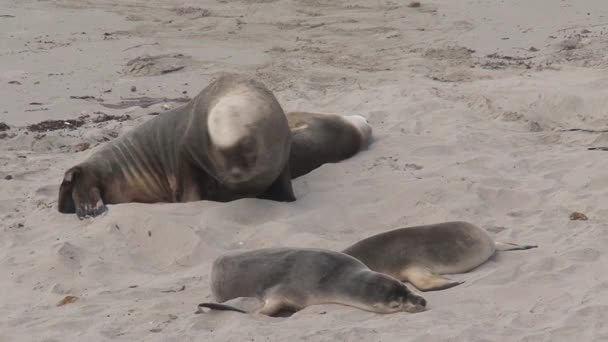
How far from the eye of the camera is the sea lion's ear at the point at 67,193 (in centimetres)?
660

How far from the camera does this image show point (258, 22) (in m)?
12.7

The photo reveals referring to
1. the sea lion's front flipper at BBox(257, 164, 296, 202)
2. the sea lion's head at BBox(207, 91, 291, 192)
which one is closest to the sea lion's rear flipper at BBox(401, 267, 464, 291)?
the sea lion's head at BBox(207, 91, 291, 192)

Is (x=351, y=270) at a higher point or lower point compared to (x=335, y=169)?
higher

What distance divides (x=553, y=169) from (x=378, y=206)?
1.25 m

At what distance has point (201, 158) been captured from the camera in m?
6.46

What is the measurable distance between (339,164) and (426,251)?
237cm

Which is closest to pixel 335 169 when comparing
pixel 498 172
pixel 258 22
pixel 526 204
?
pixel 498 172

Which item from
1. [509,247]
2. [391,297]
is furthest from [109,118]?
[391,297]

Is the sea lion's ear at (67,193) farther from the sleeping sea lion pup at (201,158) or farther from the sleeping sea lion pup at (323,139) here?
the sleeping sea lion pup at (323,139)

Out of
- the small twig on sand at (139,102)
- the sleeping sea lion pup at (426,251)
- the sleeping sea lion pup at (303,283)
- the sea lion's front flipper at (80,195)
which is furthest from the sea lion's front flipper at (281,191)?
the small twig on sand at (139,102)

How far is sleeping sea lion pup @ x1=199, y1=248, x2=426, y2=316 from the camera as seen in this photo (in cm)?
432

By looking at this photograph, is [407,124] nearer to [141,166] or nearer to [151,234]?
[141,166]

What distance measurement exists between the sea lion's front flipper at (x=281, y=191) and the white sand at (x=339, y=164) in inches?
3.0

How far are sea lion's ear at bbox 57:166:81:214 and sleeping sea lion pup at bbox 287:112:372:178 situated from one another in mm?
1339
